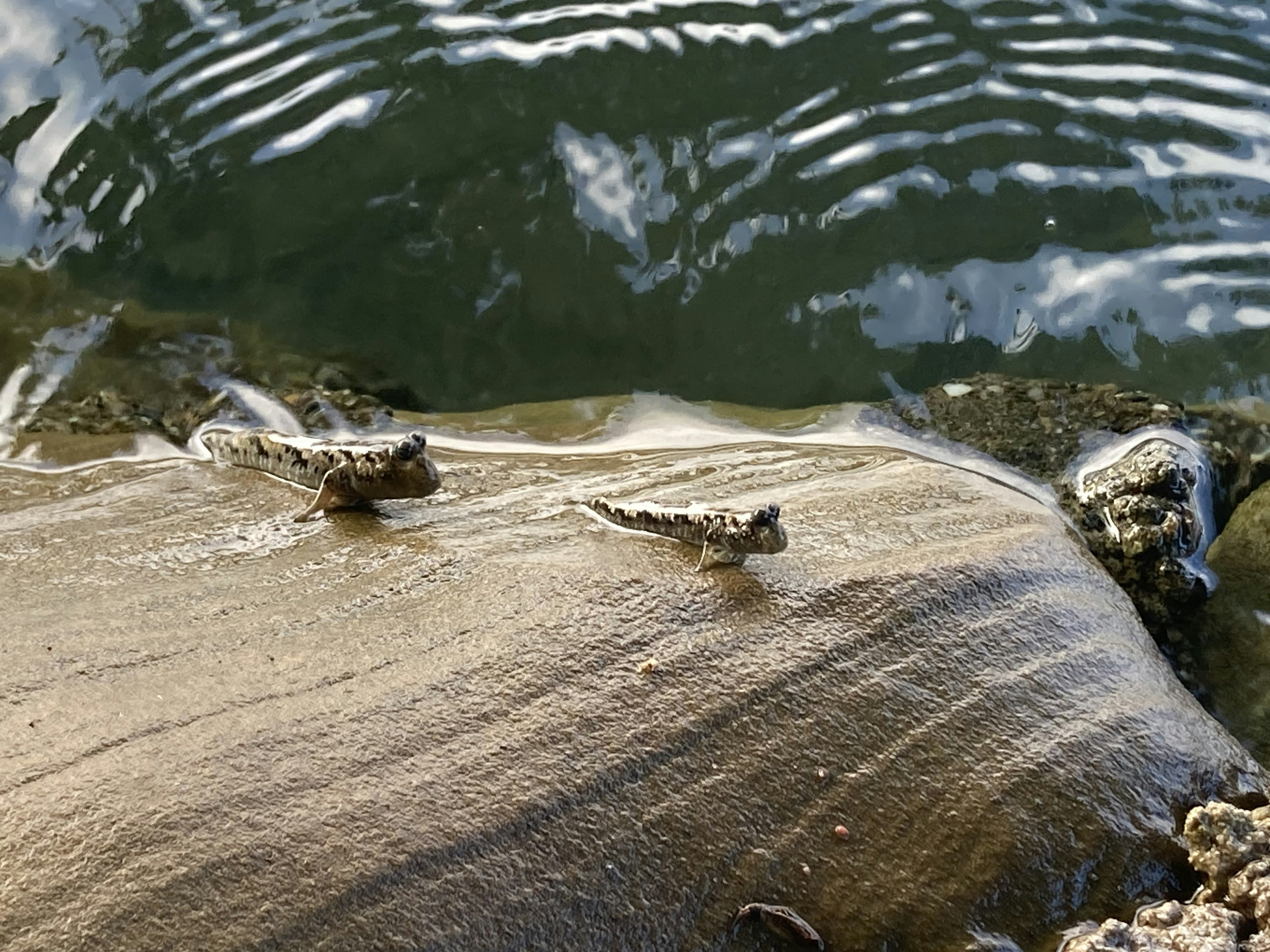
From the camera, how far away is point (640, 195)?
629 cm

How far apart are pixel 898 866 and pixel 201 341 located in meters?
4.87

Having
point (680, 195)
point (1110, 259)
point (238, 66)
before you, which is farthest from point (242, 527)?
point (1110, 259)

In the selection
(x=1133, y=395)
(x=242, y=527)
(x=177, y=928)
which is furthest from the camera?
(x=1133, y=395)

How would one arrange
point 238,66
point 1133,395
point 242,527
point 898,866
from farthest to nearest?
1. point 238,66
2. point 1133,395
3. point 242,527
4. point 898,866

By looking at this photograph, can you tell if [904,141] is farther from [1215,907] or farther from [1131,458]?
[1215,907]

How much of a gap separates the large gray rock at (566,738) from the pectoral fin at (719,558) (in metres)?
0.08

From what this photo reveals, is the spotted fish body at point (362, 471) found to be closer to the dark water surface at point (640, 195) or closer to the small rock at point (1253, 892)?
the dark water surface at point (640, 195)

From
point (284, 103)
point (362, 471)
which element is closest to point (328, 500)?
point (362, 471)

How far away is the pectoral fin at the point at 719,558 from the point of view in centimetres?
338

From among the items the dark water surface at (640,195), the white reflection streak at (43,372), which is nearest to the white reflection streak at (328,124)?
the dark water surface at (640,195)

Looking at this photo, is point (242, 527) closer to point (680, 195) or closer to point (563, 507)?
point (563, 507)

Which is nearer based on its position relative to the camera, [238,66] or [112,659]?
[112,659]

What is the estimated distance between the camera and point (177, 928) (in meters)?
2.13

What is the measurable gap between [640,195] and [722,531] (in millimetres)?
3502
